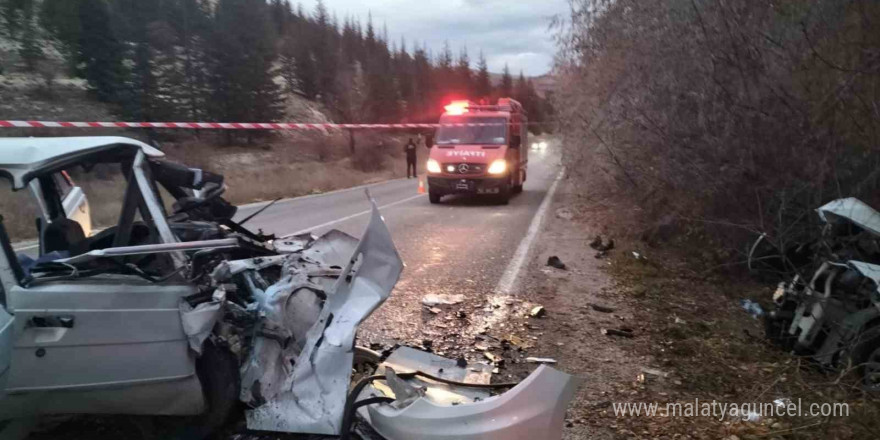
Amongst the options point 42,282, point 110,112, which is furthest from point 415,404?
point 110,112

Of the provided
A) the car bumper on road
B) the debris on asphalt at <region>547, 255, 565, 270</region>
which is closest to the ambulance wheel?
the car bumper on road

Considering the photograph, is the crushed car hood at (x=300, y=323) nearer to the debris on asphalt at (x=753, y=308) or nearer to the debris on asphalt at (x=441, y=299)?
the debris on asphalt at (x=441, y=299)

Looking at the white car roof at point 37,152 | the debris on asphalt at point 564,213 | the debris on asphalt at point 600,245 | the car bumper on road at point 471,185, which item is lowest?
the debris on asphalt at point 564,213

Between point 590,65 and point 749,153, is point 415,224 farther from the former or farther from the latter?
point 749,153

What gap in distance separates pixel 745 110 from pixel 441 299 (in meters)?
4.19

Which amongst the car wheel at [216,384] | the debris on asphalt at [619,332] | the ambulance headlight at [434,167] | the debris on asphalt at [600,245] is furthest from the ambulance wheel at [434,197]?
the car wheel at [216,384]

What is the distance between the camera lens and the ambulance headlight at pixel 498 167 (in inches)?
574

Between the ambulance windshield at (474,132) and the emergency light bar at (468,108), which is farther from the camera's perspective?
the emergency light bar at (468,108)

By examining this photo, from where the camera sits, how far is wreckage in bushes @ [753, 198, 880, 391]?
12.9ft

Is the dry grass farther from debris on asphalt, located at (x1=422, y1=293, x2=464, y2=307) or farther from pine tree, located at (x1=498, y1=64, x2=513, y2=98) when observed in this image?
pine tree, located at (x1=498, y1=64, x2=513, y2=98)

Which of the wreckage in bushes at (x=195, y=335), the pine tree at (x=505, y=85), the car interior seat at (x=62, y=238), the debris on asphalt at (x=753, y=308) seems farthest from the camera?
the pine tree at (x=505, y=85)

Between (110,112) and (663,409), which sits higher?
(110,112)

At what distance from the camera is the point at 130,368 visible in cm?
297

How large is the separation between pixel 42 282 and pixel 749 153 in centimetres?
690
